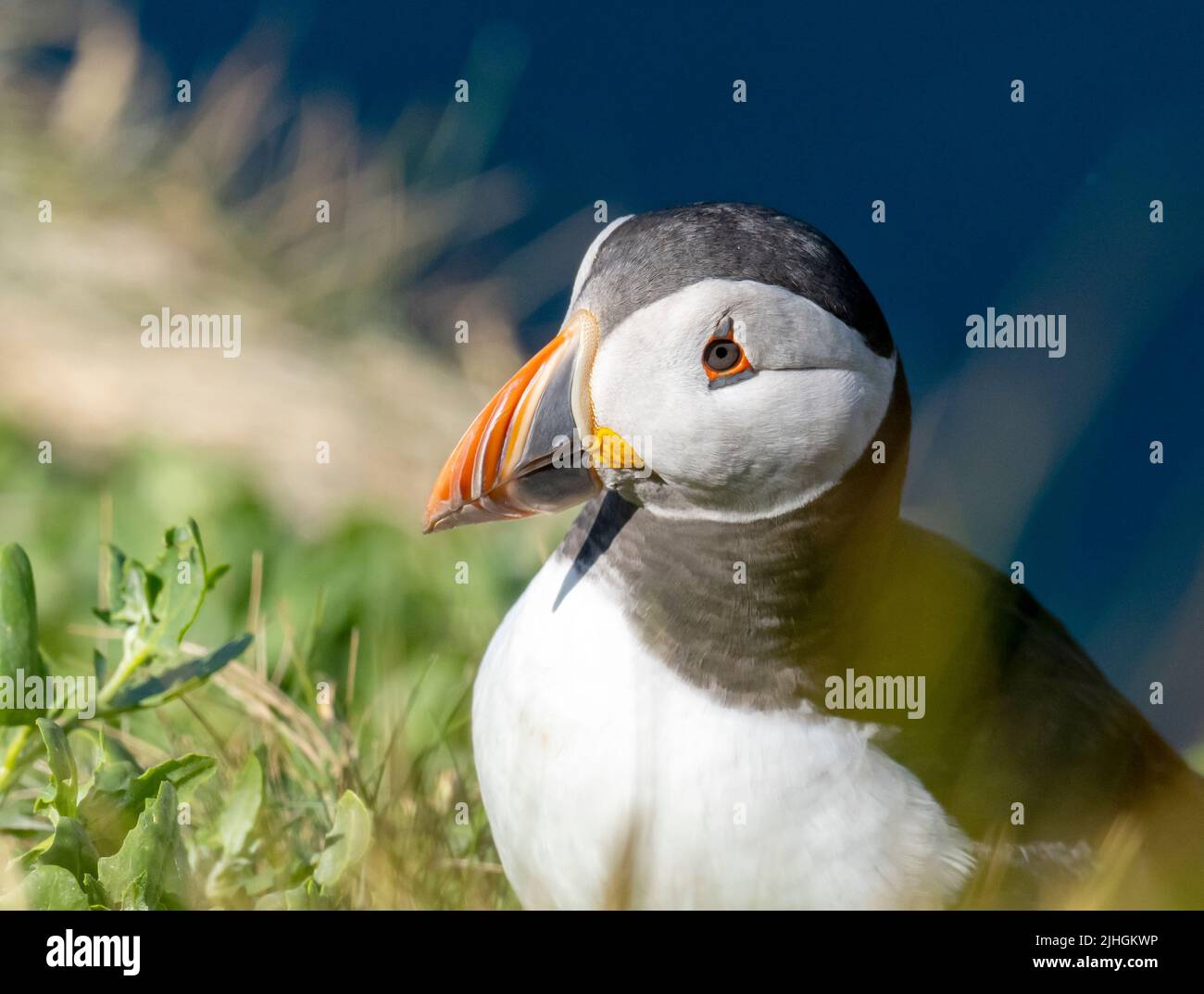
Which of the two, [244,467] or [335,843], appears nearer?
[335,843]

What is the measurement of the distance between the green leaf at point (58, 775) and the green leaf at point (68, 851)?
7 centimetres

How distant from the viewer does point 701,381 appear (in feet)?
9.10

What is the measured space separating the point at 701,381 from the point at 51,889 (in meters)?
1.44

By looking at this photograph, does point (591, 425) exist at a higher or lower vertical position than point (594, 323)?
lower

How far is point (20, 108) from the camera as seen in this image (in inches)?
272

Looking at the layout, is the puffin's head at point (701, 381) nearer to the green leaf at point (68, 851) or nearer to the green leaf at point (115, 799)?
the green leaf at point (115, 799)

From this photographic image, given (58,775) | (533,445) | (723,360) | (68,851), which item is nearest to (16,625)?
(58,775)

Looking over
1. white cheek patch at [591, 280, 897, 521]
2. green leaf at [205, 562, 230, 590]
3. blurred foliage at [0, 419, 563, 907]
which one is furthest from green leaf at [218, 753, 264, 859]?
white cheek patch at [591, 280, 897, 521]

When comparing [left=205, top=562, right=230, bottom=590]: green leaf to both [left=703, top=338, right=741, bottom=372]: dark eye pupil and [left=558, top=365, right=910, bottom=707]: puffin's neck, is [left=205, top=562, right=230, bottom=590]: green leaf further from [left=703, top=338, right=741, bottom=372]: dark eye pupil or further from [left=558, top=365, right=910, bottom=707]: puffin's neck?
[left=703, top=338, right=741, bottom=372]: dark eye pupil

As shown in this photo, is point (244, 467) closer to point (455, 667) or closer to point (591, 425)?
point (455, 667)

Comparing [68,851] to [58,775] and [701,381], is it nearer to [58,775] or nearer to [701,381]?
[58,775]

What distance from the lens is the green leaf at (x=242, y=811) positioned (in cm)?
322

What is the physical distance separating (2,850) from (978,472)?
2.09m

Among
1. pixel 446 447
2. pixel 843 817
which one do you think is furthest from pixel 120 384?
pixel 843 817
